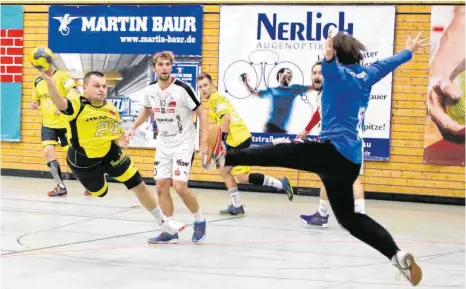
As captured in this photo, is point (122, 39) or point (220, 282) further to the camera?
point (122, 39)

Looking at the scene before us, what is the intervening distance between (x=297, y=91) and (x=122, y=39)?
3.80 metres

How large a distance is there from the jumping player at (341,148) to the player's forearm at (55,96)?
6.32 feet

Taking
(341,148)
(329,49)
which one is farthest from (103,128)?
(329,49)

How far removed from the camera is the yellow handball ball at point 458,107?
13.5 meters

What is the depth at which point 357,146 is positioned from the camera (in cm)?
588

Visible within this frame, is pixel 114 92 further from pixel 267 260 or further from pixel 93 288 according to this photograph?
pixel 93 288

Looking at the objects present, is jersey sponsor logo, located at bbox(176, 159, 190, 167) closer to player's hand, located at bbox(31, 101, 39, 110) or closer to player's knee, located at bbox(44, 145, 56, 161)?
player's hand, located at bbox(31, 101, 39, 110)

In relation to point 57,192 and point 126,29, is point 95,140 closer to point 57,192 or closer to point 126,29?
point 57,192

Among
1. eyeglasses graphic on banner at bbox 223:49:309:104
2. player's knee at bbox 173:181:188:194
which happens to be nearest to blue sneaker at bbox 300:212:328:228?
player's knee at bbox 173:181:188:194

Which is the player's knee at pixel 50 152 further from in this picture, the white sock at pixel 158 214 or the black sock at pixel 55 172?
the white sock at pixel 158 214

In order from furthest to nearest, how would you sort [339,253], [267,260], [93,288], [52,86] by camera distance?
[339,253], [267,260], [52,86], [93,288]

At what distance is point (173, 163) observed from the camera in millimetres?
8750

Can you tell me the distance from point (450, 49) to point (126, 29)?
6.33 meters

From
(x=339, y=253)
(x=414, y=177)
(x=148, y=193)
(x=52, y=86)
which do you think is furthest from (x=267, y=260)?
(x=414, y=177)
